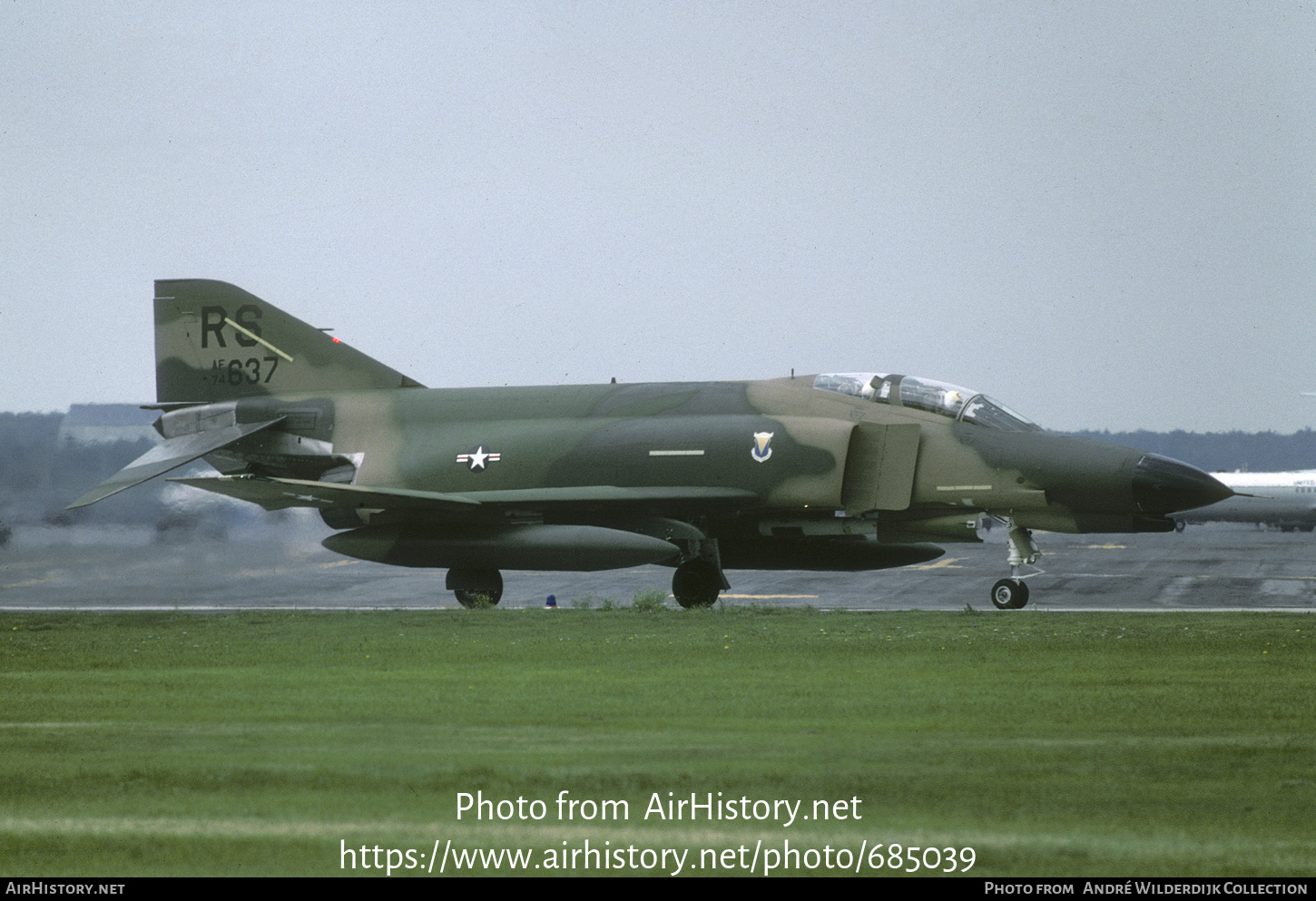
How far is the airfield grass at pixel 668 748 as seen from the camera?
5.11 metres

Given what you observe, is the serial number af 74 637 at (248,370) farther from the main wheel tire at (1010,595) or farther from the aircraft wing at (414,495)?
the main wheel tire at (1010,595)

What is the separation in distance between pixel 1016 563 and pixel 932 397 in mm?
2277

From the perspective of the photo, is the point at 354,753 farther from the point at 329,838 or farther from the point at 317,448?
the point at 317,448

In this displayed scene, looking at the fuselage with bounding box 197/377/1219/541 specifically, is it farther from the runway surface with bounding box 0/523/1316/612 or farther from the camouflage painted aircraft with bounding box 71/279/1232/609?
the runway surface with bounding box 0/523/1316/612

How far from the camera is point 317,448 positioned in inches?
845

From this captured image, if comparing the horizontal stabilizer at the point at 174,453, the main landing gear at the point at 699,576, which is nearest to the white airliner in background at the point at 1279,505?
the main landing gear at the point at 699,576

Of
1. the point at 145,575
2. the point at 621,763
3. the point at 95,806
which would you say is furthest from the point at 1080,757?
the point at 145,575

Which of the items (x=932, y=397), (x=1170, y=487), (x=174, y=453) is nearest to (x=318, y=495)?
(x=174, y=453)

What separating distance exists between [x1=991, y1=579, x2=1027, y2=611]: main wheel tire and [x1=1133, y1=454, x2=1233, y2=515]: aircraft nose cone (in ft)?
5.66

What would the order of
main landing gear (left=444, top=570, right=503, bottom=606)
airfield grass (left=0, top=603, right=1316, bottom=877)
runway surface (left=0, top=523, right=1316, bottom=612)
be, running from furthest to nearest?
runway surface (left=0, top=523, right=1316, bottom=612), main landing gear (left=444, top=570, right=503, bottom=606), airfield grass (left=0, top=603, right=1316, bottom=877)

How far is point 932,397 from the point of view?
18.2 meters

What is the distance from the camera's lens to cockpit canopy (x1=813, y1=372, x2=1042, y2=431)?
17.9 m

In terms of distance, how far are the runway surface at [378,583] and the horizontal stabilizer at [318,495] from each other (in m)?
1.91

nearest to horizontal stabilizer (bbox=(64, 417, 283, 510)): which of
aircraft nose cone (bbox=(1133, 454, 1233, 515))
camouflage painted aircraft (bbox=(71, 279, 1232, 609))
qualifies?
camouflage painted aircraft (bbox=(71, 279, 1232, 609))
